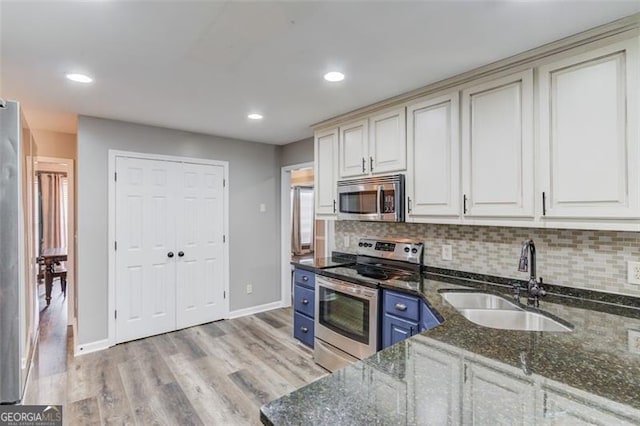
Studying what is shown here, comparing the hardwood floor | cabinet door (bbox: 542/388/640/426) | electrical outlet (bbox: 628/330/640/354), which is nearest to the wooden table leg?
the hardwood floor

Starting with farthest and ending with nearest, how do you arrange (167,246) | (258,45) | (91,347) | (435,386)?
(167,246), (91,347), (258,45), (435,386)

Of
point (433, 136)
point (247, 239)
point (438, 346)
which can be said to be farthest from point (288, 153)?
point (438, 346)

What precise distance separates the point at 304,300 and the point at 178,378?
127cm

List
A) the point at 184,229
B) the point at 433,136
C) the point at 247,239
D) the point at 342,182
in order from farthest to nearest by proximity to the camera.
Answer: the point at 247,239 → the point at 184,229 → the point at 342,182 → the point at 433,136

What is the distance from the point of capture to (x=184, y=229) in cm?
392

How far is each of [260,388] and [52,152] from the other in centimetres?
376

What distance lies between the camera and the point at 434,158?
96.8 inches

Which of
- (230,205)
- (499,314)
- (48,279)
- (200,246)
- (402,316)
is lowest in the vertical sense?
(48,279)

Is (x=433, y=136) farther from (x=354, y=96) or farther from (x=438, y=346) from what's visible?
(x=438, y=346)

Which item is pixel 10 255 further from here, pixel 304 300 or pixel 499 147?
pixel 499 147

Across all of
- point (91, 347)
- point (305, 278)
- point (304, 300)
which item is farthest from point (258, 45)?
point (91, 347)

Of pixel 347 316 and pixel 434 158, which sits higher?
pixel 434 158

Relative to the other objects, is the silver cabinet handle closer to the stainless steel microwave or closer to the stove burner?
the stove burner

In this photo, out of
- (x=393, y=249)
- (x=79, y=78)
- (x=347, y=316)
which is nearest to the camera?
(x=79, y=78)
